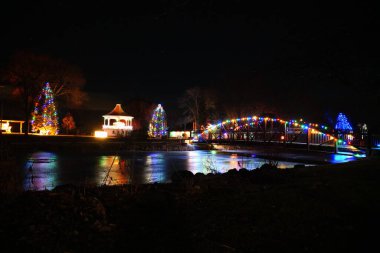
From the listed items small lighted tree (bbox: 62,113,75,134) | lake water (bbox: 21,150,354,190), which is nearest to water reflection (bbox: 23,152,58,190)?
lake water (bbox: 21,150,354,190)

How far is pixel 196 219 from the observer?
5.85 m

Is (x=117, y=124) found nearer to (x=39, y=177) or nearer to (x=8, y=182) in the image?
(x=39, y=177)

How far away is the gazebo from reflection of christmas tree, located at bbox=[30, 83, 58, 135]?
10.3m

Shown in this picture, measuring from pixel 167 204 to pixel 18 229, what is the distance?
104 inches

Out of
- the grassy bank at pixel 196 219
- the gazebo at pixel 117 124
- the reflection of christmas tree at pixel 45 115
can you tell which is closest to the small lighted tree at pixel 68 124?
the gazebo at pixel 117 124

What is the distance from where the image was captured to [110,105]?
75688 millimetres

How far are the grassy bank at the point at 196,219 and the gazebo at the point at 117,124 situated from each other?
168 ft

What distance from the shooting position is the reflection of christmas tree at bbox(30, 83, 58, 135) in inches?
1857

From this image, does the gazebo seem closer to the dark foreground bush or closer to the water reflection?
the water reflection

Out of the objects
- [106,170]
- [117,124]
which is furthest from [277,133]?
[117,124]

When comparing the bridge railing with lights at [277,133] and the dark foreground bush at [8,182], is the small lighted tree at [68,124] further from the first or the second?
the dark foreground bush at [8,182]

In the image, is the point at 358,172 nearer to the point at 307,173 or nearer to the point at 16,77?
the point at 307,173

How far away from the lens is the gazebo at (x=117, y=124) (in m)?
58.1

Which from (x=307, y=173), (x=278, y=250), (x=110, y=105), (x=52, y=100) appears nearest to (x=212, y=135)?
(x=52, y=100)
